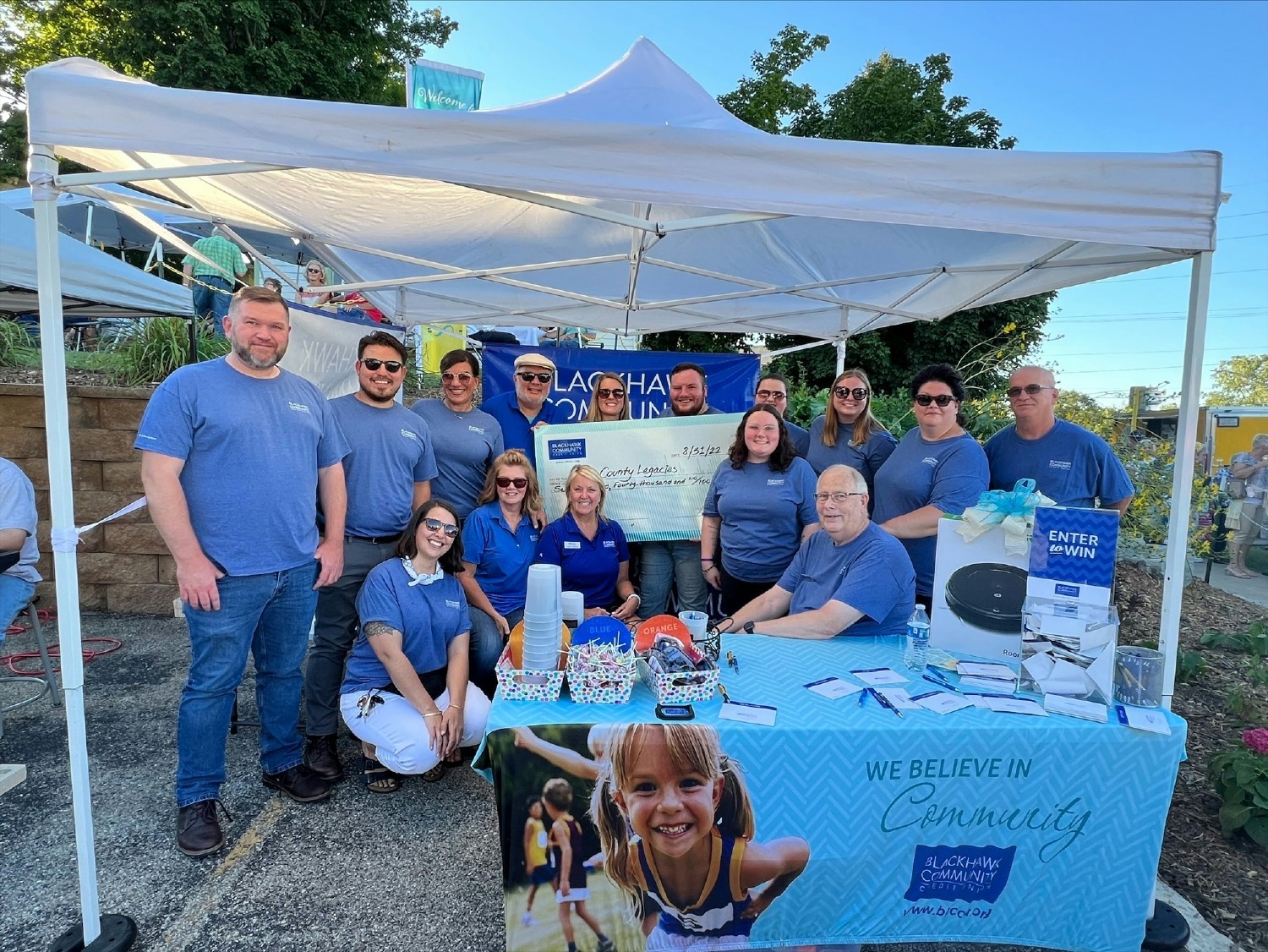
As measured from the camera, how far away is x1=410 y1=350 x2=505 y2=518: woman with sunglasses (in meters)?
3.50

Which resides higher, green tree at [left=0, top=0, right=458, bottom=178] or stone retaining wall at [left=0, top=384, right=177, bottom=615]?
green tree at [left=0, top=0, right=458, bottom=178]

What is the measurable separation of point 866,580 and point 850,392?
1430 millimetres

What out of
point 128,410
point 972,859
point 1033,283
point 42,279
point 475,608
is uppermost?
point 1033,283

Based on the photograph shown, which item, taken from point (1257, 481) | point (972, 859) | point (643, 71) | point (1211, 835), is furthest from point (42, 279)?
point (1257, 481)

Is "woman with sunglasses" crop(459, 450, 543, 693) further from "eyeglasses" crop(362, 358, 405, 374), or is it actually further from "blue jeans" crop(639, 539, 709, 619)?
"blue jeans" crop(639, 539, 709, 619)

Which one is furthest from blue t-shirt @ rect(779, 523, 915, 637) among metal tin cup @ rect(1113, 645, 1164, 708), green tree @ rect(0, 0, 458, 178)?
green tree @ rect(0, 0, 458, 178)

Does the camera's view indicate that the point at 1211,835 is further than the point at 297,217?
No

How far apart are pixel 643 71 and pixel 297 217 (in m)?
1.97

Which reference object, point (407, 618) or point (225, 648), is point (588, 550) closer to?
point (407, 618)

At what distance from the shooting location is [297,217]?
3.57m

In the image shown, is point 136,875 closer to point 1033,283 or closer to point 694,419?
point 694,419

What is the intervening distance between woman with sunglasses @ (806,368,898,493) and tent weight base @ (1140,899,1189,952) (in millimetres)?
1988

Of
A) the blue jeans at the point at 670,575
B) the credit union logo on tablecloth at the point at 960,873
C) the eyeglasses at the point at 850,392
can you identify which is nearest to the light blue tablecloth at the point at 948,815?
the credit union logo on tablecloth at the point at 960,873

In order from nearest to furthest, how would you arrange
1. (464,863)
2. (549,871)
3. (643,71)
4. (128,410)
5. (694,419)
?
(549,871) → (464,863) → (643,71) → (694,419) → (128,410)
